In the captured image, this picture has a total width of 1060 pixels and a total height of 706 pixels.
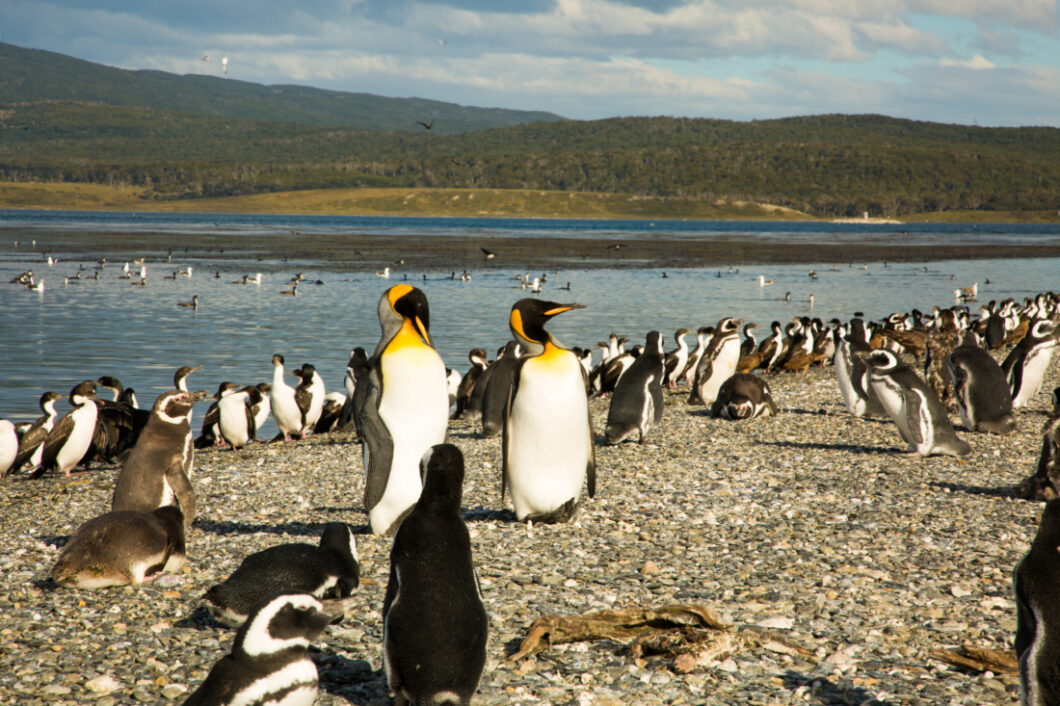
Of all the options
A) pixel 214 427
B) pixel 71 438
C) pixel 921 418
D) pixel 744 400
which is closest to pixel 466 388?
pixel 214 427

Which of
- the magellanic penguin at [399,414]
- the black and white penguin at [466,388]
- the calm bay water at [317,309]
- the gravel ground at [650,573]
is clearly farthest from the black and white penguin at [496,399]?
the magellanic penguin at [399,414]

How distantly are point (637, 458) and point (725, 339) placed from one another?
6.16m

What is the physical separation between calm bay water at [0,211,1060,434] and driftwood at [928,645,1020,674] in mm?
11274

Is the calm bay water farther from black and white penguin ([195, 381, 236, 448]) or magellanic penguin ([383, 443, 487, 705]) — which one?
magellanic penguin ([383, 443, 487, 705])

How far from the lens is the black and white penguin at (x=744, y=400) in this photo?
12.8 meters

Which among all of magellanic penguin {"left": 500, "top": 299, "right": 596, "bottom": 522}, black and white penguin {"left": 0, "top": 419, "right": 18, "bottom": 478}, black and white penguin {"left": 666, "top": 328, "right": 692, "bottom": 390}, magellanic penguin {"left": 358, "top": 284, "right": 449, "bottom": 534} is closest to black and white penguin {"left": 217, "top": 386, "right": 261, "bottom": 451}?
black and white penguin {"left": 0, "top": 419, "right": 18, "bottom": 478}

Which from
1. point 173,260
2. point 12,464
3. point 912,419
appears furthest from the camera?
point 173,260

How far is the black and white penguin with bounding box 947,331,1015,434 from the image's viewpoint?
11.2m

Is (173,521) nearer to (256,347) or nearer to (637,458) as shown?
(637,458)

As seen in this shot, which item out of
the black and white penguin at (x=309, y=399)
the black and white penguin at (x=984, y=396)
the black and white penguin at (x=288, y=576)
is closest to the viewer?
the black and white penguin at (x=288, y=576)

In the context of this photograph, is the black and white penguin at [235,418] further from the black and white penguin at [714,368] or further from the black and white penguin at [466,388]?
the black and white penguin at [714,368]

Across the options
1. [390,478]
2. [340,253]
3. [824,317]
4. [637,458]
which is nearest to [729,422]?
[637,458]

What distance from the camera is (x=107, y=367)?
17.2 meters

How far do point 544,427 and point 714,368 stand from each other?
852 centimetres
